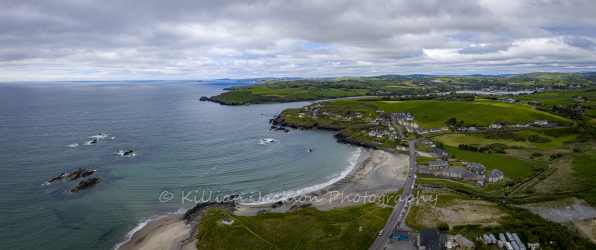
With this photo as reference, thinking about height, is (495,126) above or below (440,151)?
above

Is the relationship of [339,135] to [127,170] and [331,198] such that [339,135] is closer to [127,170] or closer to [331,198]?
[331,198]

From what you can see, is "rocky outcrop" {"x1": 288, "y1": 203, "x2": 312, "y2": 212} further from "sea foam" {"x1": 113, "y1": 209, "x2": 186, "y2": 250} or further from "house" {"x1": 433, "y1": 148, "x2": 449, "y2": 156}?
"house" {"x1": 433, "y1": 148, "x2": 449, "y2": 156}

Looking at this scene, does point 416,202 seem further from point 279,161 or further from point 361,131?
point 361,131

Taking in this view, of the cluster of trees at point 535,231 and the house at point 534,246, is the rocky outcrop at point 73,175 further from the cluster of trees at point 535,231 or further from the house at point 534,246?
the house at point 534,246

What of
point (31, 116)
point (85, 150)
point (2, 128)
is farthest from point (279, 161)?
point (31, 116)

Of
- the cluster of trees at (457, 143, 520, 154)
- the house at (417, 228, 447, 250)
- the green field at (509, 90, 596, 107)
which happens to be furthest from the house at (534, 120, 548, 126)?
the house at (417, 228, 447, 250)

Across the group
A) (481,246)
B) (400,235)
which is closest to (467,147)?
(481,246)

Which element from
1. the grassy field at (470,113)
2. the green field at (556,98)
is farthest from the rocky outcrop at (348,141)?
the green field at (556,98)
